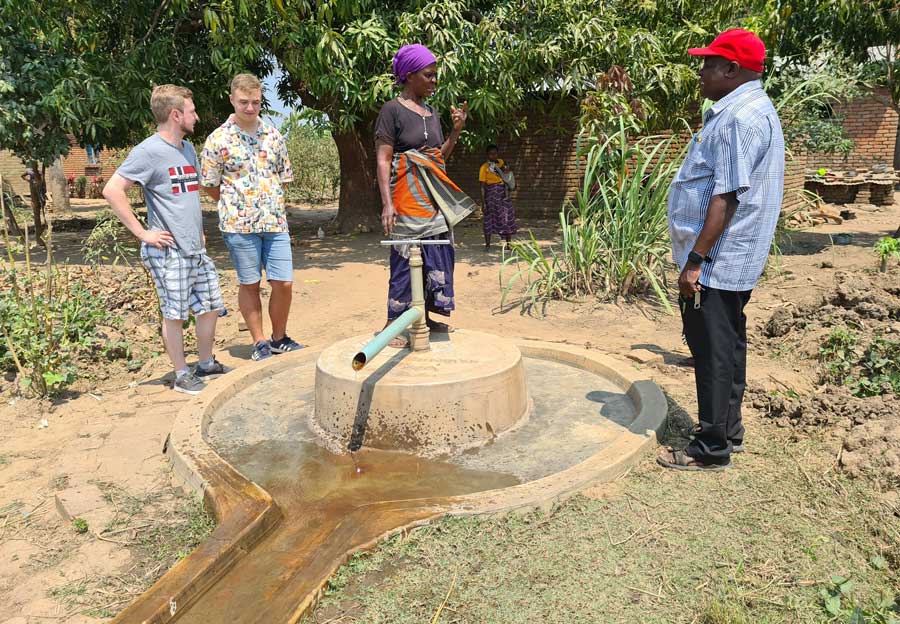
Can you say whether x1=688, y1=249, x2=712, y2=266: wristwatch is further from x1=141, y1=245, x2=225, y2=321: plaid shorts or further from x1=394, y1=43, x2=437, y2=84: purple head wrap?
x1=141, y1=245, x2=225, y2=321: plaid shorts

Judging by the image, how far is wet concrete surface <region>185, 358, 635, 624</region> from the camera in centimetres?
194

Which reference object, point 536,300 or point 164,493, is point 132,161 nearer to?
point 164,493

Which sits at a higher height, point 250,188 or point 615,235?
point 250,188

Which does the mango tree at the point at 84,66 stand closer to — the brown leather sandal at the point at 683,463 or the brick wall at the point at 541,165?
the brick wall at the point at 541,165

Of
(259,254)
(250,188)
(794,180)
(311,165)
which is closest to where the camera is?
(250,188)

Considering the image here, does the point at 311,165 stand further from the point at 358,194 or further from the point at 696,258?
the point at 696,258

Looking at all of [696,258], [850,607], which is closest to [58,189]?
[696,258]

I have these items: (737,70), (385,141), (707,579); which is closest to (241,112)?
(385,141)

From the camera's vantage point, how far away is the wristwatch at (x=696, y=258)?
2.30 metres

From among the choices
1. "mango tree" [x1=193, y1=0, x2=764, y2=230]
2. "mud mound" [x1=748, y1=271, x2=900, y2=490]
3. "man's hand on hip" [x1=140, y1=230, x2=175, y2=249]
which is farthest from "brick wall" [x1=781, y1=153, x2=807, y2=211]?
"man's hand on hip" [x1=140, y1=230, x2=175, y2=249]

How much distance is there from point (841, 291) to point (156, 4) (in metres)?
7.42

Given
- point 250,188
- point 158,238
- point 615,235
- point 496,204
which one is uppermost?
point 250,188

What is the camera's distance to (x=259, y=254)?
394 centimetres

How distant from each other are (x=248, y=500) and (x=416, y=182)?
5.46ft
